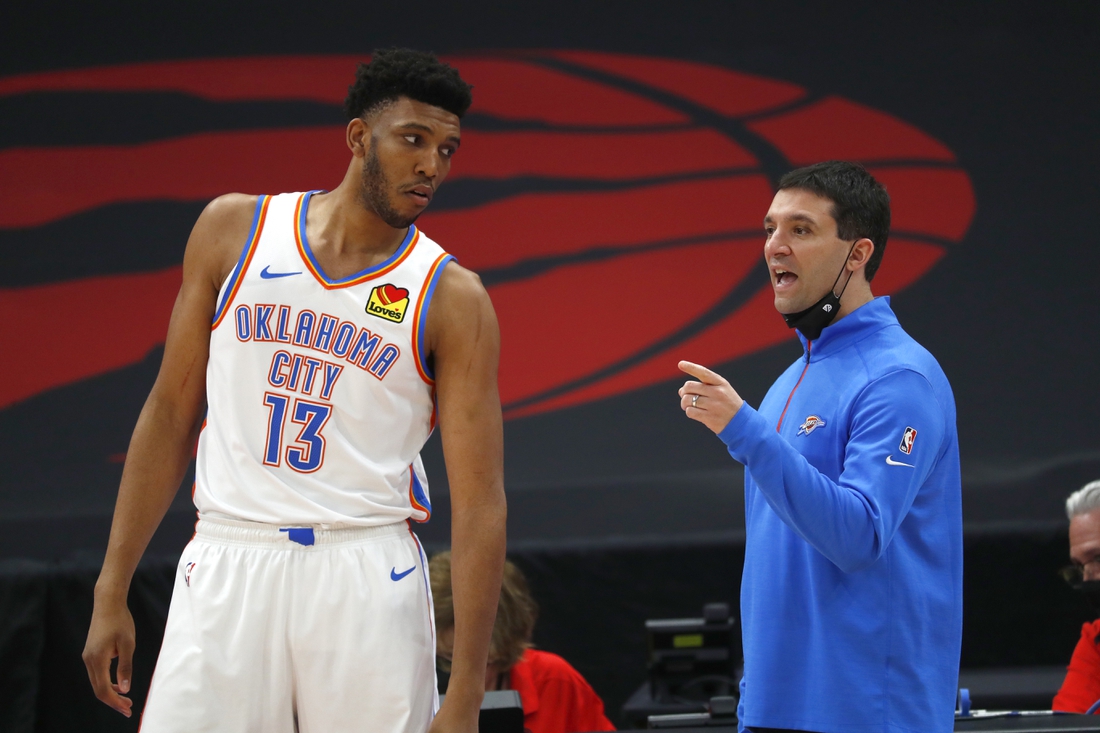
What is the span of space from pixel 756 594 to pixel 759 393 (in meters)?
3.25

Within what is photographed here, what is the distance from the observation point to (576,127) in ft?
18.2

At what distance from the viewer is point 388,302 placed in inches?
72.1

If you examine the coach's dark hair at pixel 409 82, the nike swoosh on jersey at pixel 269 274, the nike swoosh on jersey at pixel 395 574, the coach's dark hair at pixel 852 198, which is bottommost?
the nike swoosh on jersey at pixel 395 574

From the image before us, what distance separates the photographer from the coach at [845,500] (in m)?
1.75

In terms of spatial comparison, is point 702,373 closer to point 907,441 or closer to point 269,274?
point 907,441

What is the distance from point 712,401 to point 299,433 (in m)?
0.66

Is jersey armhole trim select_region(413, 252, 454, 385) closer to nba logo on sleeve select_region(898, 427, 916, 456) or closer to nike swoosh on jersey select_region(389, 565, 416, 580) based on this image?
nike swoosh on jersey select_region(389, 565, 416, 580)

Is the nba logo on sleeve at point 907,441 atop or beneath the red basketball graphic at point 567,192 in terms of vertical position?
beneath

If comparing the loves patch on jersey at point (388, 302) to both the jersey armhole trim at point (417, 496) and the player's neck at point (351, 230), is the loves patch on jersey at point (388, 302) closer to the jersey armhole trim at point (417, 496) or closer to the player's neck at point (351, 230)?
the player's neck at point (351, 230)

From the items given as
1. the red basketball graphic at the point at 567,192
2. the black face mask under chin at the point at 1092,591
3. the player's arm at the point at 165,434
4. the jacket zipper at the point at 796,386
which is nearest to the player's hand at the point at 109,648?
the player's arm at the point at 165,434

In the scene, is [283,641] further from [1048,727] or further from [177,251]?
[177,251]

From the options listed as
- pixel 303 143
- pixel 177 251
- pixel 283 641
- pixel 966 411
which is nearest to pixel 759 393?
pixel 966 411

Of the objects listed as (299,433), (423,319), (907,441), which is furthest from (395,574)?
(907,441)

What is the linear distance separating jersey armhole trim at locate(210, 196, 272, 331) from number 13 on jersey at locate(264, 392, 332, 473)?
172mm
